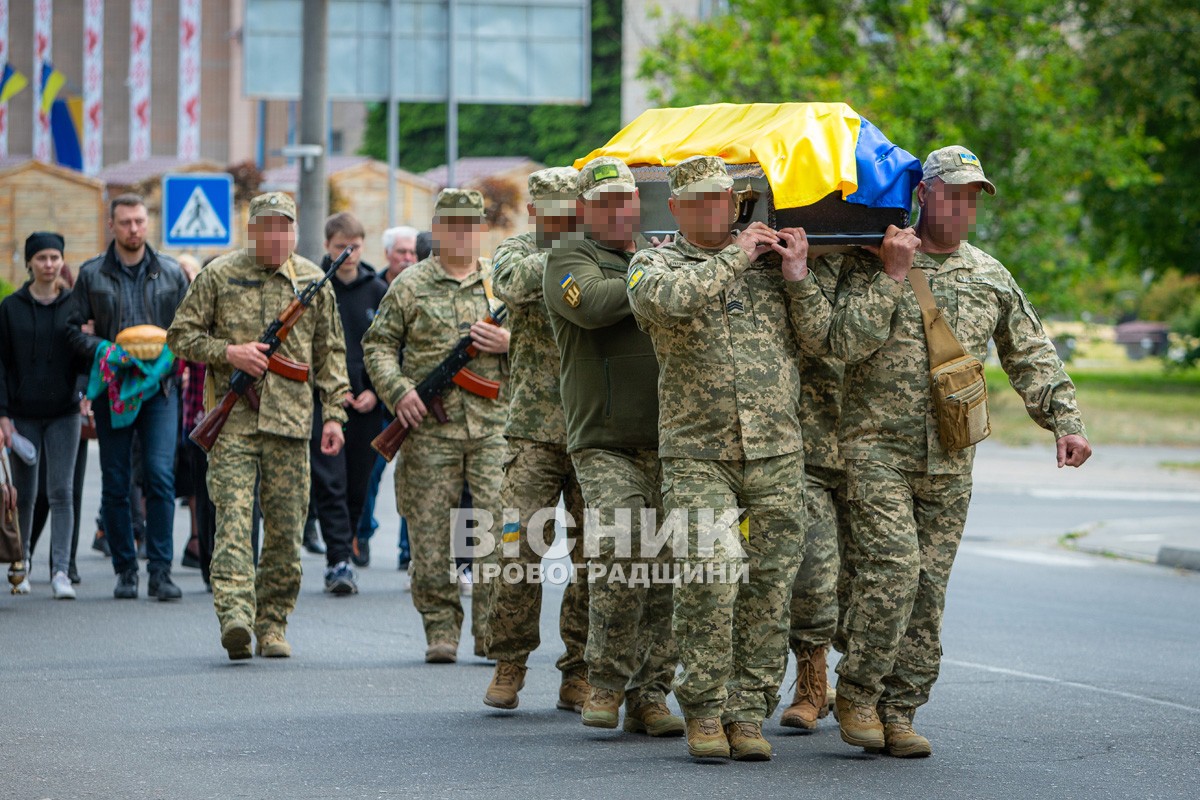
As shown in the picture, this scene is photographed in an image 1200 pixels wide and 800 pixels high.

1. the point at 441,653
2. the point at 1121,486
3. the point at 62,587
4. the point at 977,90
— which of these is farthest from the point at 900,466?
the point at 977,90

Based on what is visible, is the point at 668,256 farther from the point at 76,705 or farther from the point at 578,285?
the point at 76,705

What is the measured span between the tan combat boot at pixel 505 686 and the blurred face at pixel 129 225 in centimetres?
403

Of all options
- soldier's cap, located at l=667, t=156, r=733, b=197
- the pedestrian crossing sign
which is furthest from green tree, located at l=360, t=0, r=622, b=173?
soldier's cap, located at l=667, t=156, r=733, b=197

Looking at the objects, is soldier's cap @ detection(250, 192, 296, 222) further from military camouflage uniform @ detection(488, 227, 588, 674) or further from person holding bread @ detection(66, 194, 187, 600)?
person holding bread @ detection(66, 194, 187, 600)

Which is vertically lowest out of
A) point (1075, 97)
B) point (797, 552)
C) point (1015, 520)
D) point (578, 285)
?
point (1015, 520)

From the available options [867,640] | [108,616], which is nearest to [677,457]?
[867,640]

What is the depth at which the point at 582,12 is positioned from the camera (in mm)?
27906

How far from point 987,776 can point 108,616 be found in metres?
5.37

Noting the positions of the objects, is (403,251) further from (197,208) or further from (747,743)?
(197,208)

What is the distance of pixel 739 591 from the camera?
627 cm

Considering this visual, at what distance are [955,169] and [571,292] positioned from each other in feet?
4.65

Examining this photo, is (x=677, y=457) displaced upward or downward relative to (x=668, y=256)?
downward

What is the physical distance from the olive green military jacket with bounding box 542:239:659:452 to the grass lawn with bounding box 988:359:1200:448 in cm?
1658

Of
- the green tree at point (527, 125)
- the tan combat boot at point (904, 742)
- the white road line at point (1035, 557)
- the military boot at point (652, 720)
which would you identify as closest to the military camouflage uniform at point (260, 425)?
the military boot at point (652, 720)
